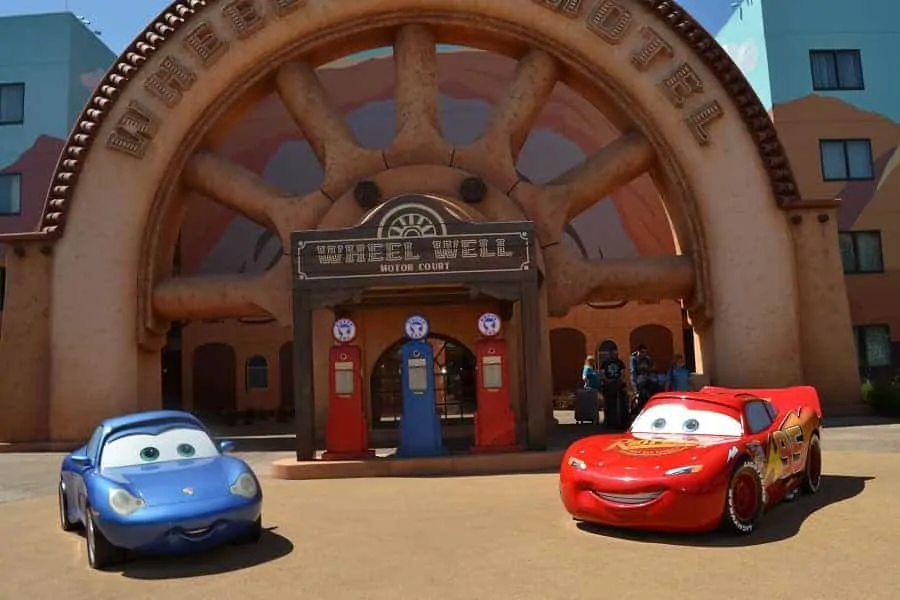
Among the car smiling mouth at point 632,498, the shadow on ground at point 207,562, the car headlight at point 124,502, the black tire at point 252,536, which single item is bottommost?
the shadow on ground at point 207,562

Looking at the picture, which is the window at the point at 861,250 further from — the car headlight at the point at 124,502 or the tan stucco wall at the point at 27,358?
the car headlight at the point at 124,502

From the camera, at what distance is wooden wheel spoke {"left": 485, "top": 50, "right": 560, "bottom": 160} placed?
18859 millimetres

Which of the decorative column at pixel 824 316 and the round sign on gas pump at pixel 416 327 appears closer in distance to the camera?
the round sign on gas pump at pixel 416 327

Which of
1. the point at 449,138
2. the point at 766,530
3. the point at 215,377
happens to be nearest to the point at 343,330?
the point at 766,530

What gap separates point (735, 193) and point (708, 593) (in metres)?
13.7

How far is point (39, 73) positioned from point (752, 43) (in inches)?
968

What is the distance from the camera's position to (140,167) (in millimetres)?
18078

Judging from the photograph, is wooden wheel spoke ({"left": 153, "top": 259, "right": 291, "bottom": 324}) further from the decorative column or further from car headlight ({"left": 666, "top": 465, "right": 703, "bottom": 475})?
car headlight ({"left": 666, "top": 465, "right": 703, "bottom": 475})

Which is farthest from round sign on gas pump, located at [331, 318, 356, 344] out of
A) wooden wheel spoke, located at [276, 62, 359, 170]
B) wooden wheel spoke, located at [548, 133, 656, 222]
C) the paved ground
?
wooden wheel spoke, located at [548, 133, 656, 222]

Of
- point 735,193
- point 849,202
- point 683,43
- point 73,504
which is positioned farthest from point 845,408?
point 73,504

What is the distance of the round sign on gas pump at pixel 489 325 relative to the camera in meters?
13.2

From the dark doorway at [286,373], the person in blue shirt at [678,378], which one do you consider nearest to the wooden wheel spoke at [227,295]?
the person in blue shirt at [678,378]

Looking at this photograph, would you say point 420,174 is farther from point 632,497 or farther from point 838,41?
point 838,41

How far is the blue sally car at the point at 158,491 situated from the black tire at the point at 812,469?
6247mm
